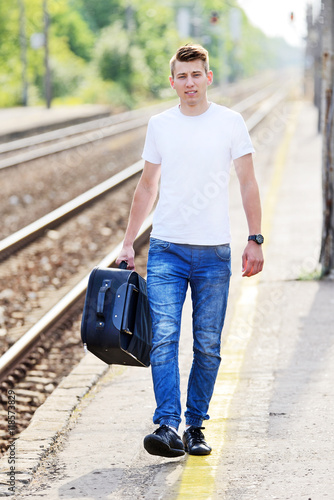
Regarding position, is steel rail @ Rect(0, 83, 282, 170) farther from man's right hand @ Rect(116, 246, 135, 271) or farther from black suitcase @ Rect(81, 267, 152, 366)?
black suitcase @ Rect(81, 267, 152, 366)

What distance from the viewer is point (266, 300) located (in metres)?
7.55

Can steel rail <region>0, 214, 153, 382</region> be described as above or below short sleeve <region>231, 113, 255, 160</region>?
below

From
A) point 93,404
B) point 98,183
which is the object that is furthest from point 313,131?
point 93,404

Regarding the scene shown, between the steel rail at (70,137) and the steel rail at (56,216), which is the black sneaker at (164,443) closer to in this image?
the steel rail at (56,216)

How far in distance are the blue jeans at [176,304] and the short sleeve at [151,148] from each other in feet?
1.22

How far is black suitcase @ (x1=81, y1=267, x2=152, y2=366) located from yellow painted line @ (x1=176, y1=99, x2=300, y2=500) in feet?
1.85

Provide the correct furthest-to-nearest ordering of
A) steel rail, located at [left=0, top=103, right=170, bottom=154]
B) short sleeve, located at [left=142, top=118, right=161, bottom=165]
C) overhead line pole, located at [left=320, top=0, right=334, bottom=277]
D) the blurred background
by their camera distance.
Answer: the blurred background, steel rail, located at [left=0, top=103, right=170, bottom=154], overhead line pole, located at [left=320, top=0, right=334, bottom=277], short sleeve, located at [left=142, top=118, right=161, bottom=165]

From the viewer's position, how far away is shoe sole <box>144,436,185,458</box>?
4070mm

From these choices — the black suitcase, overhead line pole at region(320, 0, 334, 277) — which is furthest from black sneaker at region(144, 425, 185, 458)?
overhead line pole at region(320, 0, 334, 277)

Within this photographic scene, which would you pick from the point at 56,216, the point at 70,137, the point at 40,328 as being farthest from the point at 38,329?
the point at 70,137

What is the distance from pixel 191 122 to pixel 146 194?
0.44m

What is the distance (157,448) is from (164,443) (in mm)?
42

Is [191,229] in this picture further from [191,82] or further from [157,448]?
[157,448]

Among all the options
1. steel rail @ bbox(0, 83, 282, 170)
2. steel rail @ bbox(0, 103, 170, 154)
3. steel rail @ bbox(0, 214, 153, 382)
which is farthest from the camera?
steel rail @ bbox(0, 103, 170, 154)
